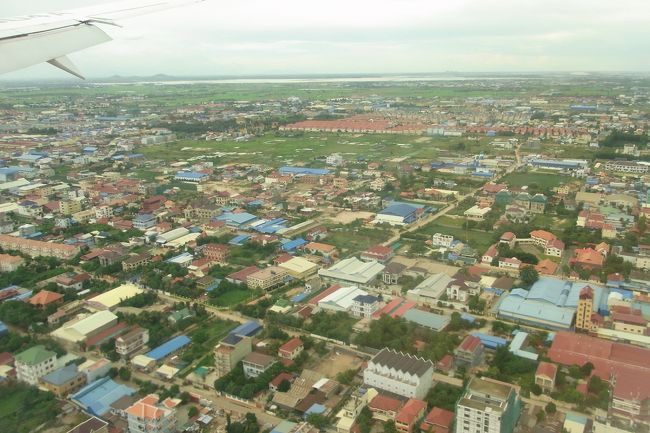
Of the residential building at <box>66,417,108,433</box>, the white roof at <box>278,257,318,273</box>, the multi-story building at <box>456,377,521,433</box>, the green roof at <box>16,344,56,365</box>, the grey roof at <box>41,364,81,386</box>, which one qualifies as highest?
the multi-story building at <box>456,377,521,433</box>

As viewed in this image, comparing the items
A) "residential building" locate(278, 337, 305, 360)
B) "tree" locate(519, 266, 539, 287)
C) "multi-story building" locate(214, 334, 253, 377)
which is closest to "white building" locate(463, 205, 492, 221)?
"tree" locate(519, 266, 539, 287)

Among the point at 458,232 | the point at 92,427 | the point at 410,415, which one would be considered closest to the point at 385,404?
the point at 410,415

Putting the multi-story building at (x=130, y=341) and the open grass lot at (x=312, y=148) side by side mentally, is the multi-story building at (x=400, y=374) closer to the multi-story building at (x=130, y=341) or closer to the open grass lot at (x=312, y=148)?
the multi-story building at (x=130, y=341)

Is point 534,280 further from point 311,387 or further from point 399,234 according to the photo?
point 311,387

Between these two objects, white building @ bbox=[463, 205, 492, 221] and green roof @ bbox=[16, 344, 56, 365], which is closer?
green roof @ bbox=[16, 344, 56, 365]

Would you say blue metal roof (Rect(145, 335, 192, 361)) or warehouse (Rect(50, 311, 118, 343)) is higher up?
warehouse (Rect(50, 311, 118, 343))

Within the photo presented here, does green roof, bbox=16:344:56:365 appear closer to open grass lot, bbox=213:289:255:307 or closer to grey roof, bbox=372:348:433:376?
open grass lot, bbox=213:289:255:307

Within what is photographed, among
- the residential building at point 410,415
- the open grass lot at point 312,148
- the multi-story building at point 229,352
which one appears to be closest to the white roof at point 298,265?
the multi-story building at point 229,352

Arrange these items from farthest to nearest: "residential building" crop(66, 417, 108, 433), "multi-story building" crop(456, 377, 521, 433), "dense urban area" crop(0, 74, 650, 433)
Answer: "dense urban area" crop(0, 74, 650, 433), "residential building" crop(66, 417, 108, 433), "multi-story building" crop(456, 377, 521, 433)
